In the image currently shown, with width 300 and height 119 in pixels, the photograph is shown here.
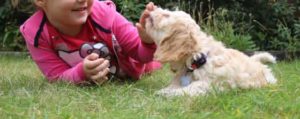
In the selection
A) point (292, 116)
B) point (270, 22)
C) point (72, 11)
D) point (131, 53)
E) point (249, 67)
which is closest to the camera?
point (292, 116)

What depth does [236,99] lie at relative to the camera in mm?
3543

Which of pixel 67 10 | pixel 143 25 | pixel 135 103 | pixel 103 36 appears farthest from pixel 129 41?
pixel 135 103

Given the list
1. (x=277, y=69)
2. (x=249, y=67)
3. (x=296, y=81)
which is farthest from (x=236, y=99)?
(x=277, y=69)

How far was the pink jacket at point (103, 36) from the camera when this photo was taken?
4668 millimetres

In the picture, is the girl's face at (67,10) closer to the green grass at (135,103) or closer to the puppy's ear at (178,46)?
the green grass at (135,103)

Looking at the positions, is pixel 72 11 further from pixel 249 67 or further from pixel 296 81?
pixel 296 81

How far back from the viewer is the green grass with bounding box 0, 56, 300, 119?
127 inches

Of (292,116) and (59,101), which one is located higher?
(292,116)

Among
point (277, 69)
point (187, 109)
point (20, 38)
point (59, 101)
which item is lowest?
point (20, 38)

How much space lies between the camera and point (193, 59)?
404 centimetres

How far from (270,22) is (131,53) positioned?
417 cm

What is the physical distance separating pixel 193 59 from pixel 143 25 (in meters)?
0.51

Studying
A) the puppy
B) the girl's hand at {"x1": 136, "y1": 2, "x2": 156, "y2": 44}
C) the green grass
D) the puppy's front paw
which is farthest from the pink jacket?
the puppy's front paw

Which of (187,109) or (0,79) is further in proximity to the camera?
(0,79)
